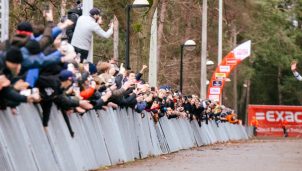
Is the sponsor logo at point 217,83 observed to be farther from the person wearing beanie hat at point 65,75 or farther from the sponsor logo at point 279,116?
the person wearing beanie hat at point 65,75

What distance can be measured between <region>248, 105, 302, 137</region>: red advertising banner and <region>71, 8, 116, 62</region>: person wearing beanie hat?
59.1 metres

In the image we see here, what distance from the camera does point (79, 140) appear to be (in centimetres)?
1781

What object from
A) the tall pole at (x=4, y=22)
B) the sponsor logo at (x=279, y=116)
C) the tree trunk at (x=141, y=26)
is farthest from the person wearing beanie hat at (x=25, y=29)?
the sponsor logo at (x=279, y=116)

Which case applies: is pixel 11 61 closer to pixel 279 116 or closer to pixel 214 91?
pixel 214 91

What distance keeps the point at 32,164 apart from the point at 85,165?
3192 millimetres

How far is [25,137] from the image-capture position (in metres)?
14.8

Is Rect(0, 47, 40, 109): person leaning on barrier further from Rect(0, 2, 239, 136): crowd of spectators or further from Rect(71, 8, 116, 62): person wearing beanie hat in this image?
Rect(71, 8, 116, 62): person wearing beanie hat

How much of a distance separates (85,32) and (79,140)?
2.74 metres

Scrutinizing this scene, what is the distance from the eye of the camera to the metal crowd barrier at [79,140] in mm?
14195

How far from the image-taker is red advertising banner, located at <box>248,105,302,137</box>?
258ft

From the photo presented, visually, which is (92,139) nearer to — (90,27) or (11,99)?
(90,27)

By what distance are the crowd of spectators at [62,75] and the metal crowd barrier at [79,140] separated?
0.75ft

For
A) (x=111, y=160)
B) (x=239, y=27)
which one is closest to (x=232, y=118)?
(x=239, y=27)

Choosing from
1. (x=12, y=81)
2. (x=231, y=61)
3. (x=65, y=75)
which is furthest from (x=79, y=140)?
(x=231, y=61)
